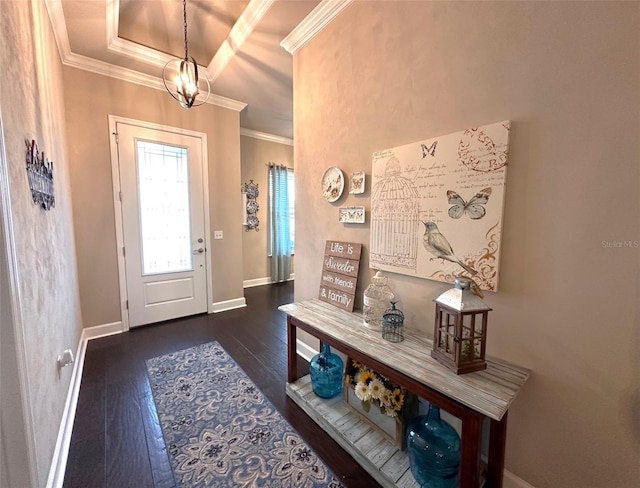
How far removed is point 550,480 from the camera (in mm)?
1098

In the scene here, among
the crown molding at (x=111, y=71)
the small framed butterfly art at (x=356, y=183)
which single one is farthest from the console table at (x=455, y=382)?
→ the crown molding at (x=111, y=71)

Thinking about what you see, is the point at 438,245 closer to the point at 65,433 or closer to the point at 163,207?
the point at 65,433

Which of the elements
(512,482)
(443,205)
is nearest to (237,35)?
(443,205)

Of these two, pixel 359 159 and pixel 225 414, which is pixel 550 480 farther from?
pixel 359 159

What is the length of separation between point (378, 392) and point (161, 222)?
9.85 ft

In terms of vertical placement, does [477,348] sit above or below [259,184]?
below

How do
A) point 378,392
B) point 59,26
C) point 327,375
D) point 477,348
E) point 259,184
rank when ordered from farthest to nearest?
point 259,184 → point 59,26 → point 327,375 → point 378,392 → point 477,348

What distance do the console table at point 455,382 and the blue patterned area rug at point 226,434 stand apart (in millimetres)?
408

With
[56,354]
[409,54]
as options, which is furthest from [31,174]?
[409,54]

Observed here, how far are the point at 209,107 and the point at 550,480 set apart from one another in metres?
4.32

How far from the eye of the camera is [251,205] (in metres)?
4.90

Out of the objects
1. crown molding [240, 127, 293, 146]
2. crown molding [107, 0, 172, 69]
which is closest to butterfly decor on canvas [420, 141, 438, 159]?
crown molding [107, 0, 172, 69]

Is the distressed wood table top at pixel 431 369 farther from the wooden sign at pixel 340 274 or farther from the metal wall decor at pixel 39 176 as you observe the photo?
the metal wall decor at pixel 39 176

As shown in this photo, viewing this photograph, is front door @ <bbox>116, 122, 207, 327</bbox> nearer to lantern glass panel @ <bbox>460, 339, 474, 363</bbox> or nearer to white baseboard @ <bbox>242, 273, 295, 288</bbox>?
white baseboard @ <bbox>242, 273, 295, 288</bbox>
